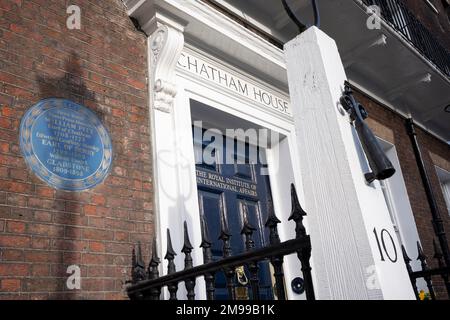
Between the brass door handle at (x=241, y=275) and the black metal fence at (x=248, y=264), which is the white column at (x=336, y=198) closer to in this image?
the black metal fence at (x=248, y=264)

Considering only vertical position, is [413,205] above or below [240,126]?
below

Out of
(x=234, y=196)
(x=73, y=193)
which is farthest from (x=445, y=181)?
(x=73, y=193)

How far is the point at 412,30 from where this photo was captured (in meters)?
7.36

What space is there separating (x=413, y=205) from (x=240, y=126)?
12.3 ft

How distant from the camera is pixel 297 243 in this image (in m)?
1.55

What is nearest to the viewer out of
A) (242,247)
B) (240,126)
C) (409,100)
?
(242,247)

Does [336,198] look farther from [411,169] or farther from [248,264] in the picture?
[411,169]

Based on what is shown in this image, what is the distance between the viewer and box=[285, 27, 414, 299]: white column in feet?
4.31

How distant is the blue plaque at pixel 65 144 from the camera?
2523 mm

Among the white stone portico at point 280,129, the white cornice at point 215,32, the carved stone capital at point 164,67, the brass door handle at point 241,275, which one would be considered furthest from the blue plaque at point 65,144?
the brass door handle at point 241,275

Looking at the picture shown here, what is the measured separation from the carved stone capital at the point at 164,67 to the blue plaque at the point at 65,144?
0.61m
